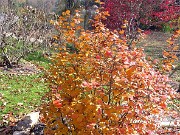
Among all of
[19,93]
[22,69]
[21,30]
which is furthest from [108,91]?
[21,30]

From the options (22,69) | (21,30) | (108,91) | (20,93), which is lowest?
(22,69)

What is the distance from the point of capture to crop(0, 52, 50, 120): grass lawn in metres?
8.51

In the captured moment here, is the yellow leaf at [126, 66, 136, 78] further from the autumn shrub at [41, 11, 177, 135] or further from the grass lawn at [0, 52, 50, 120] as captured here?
the grass lawn at [0, 52, 50, 120]

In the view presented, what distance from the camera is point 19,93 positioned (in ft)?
32.0

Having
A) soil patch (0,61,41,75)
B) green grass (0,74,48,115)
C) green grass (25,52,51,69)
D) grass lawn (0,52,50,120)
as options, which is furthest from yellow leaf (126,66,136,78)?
green grass (25,52,51,69)

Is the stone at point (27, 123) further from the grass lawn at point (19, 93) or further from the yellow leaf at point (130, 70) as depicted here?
the yellow leaf at point (130, 70)

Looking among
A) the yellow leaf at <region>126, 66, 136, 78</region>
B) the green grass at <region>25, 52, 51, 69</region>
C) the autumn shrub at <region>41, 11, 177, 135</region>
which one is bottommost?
the green grass at <region>25, 52, 51, 69</region>

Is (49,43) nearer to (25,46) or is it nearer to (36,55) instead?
(36,55)

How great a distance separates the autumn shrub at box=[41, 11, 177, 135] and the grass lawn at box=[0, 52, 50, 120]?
355 centimetres

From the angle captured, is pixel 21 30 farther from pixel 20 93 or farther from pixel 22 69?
pixel 20 93

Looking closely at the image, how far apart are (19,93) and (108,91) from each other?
561 centimetres

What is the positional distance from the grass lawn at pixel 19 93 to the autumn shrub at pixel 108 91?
3.55 meters

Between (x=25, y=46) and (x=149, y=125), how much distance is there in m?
9.74

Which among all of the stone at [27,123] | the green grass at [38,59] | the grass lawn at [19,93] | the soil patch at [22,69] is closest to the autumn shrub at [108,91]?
the stone at [27,123]
